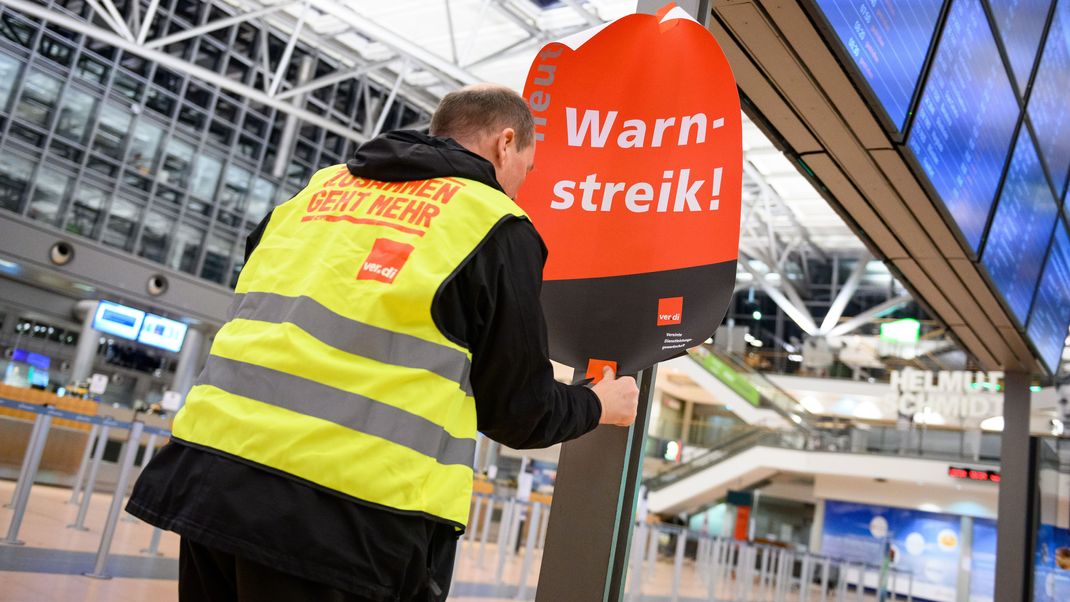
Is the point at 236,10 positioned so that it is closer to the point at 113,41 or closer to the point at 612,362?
the point at 113,41

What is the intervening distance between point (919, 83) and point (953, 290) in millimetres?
2266

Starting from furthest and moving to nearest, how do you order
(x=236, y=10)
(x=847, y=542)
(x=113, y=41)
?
(x=847, y=542) → (x=236, y=10) → (x=113, y=41)

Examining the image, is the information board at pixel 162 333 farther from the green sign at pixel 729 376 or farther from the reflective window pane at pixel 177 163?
the green sign at pixel 729 376

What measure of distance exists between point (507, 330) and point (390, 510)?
0.94 ft

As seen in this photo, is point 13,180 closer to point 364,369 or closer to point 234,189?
point 234,189

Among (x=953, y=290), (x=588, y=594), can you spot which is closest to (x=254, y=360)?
(x=588, y=594)

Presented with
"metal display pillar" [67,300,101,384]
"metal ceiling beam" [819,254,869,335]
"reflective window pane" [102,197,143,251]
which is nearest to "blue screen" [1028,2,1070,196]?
"reflective window pane" [102,197,143,251]

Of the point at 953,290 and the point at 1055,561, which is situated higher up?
the point at 953,290

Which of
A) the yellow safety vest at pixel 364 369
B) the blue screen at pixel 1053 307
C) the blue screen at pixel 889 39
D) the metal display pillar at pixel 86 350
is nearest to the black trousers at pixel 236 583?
the yellow safety vest at pixel 364 369

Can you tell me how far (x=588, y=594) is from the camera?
188 centimetres

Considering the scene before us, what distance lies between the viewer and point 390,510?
3.69ft

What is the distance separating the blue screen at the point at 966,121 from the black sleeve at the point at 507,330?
8.47 ft

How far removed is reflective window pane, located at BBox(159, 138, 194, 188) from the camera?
21000 mm

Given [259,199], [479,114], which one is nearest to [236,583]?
[479,114]
